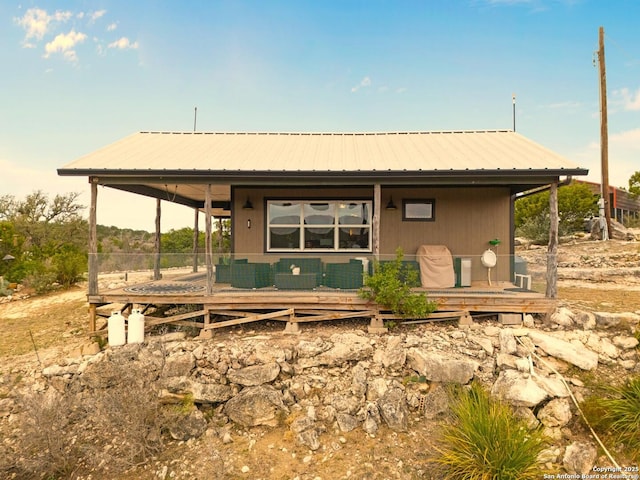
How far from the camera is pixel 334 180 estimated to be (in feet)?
23.5

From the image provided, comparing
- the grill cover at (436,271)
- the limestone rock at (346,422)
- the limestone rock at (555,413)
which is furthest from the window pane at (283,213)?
the limestone rock at (555,413)

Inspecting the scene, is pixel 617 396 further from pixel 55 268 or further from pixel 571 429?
pixel 55 268

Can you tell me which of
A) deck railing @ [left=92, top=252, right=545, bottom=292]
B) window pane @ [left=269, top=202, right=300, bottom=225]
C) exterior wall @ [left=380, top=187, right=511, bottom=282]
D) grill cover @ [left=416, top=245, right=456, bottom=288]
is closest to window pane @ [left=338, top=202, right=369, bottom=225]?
exterior wall @ [left=380, top=187, right=511, bottom=282]

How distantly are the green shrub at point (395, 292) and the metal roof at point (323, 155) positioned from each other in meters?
1.88

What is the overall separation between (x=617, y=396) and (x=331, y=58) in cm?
1686

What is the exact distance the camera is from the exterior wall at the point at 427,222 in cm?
898

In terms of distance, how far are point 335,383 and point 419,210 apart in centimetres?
517

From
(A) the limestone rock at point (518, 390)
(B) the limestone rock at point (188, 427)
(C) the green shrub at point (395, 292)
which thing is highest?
(C) the green shrub at point (395, 292)

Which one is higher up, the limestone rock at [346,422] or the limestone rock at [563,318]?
the limestone rock at [563,318]

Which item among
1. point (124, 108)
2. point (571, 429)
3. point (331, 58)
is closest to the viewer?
point (571, 429)

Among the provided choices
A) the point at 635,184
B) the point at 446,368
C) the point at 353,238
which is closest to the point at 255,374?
the point at 446,368

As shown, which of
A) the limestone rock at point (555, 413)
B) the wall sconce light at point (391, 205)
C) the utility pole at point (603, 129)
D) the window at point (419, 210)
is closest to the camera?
the limestone rock at point (555, 413)

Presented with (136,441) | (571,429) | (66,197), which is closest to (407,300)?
(571,429)

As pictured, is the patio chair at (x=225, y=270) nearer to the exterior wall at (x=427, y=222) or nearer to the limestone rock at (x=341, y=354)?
the exterior wall at (x=427, y=222)
